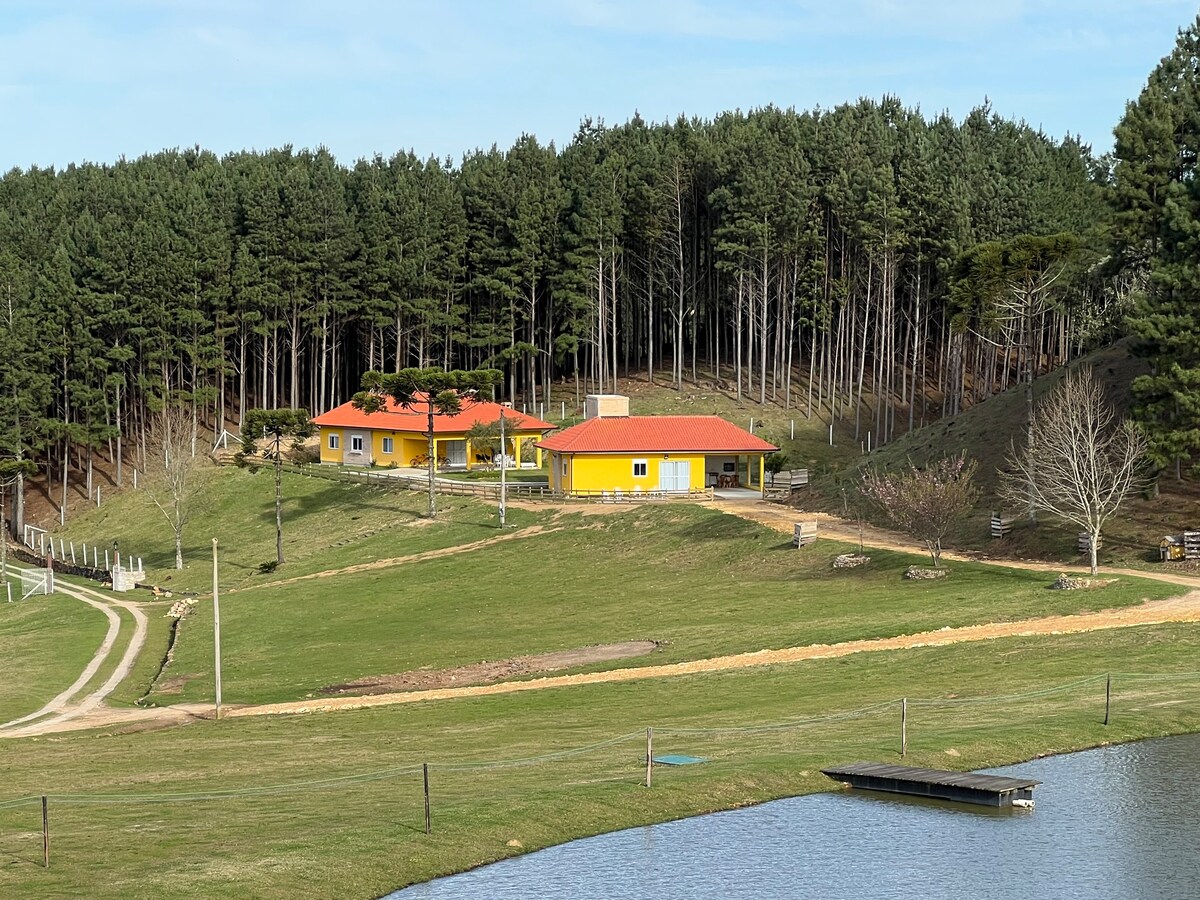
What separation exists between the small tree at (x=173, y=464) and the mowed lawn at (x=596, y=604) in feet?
71.5

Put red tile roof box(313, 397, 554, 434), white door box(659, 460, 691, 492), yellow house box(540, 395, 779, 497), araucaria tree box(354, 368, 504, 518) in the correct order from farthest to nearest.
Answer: red tile roof box(313, 397, 554, 434) → araucaria tree box(354, 368, 504, 518) → white door box(659, 460, 691, 492) → yellow house box(540, 395, 779, 497)

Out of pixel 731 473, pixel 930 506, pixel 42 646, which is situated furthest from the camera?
pixel 731 473

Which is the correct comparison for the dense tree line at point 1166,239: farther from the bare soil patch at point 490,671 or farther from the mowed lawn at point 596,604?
the bare soil patch at point 490,671

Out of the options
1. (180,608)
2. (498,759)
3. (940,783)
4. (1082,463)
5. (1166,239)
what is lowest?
(180,608)

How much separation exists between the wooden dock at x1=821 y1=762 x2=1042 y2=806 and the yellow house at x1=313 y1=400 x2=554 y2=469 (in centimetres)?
7576

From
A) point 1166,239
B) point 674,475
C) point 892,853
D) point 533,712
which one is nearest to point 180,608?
point 674,475

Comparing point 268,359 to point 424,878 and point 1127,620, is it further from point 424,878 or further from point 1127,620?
point 424,878

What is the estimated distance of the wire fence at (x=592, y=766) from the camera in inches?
1118

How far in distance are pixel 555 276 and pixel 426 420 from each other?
74.2 feet

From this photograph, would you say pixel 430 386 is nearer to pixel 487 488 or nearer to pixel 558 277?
pixel 487 488

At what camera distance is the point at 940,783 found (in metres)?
29.9

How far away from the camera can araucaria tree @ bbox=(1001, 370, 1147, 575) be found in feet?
194

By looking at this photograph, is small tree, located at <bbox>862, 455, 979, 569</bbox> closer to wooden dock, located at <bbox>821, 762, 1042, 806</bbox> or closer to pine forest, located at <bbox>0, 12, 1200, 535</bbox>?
wooden dock, located at <bbox>821, 762, 1042, 806</bbox>

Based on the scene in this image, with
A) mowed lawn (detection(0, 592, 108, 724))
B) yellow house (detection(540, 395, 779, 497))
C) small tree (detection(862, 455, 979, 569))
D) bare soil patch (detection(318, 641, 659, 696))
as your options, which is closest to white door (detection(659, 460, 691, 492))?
yellow house (detection(540, 395, 779, 497))
